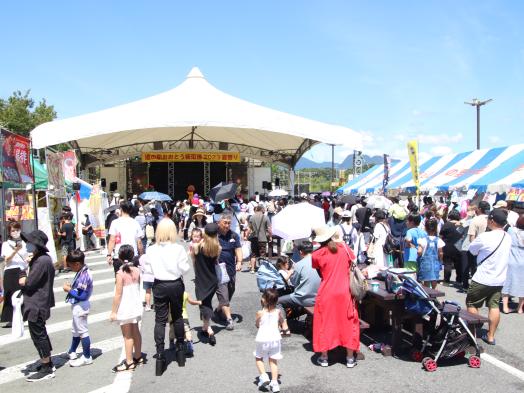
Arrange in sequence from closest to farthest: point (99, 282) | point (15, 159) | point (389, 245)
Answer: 1. point (389, 245)
2. point (15, 159)
3. point (99, 282)

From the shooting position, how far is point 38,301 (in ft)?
15.7

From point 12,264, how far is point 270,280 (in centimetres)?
367

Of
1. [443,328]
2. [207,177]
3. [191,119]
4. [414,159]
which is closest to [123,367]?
[443,328]

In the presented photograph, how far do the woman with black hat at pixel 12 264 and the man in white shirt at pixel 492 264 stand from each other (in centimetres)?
599

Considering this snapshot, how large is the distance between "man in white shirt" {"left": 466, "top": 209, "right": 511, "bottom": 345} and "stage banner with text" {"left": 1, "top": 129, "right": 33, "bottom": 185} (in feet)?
22.9

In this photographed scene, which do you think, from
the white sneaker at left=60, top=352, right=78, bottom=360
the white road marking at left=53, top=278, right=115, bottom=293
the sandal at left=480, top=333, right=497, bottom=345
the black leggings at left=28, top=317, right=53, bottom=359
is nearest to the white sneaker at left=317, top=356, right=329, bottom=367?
the sandal at left=480, top=333, right=497, bottom=345

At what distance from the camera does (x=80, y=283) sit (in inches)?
196

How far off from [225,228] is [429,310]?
290 centimetres

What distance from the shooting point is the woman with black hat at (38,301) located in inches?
187

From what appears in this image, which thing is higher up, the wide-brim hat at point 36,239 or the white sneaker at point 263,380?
the wide-brim hat at point 36,239

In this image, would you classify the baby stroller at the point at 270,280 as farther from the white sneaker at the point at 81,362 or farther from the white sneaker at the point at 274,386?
the white sneaker at the point at 81,362

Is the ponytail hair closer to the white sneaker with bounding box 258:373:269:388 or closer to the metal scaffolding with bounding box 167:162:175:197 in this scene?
the white sneaker with bounding box 258:373:269:388

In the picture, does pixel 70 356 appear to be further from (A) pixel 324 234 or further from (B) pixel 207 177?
(B) pixel 207 177

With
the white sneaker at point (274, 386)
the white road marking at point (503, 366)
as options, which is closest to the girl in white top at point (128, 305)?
the white sneaker at point (274, 386)
